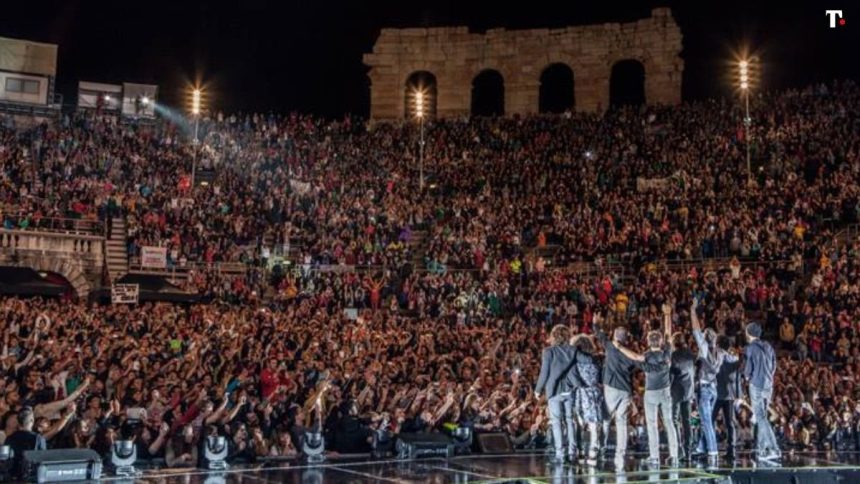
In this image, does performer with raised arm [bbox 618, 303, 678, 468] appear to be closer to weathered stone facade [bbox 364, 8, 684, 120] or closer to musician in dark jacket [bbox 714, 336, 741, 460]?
musician in dark jacket [bbox 714, 336, 741, 460]

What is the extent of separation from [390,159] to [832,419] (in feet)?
84.4

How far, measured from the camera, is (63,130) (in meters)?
36.8

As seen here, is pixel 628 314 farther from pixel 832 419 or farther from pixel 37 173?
pixel 37 173

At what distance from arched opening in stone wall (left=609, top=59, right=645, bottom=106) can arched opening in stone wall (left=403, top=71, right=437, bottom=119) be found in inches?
372

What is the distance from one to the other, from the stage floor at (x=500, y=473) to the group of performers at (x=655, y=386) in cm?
40

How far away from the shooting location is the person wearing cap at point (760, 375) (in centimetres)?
1211

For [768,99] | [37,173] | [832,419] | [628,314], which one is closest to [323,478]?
[832,419]

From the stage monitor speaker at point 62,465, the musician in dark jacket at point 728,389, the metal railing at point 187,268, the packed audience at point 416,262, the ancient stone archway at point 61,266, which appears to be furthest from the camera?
the ancient stone archway at point 61,266

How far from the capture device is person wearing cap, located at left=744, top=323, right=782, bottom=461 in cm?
1211

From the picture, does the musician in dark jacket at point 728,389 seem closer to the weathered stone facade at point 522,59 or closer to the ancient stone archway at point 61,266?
the ancient stone archway at point 61,266

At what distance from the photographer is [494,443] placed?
14.9 metres

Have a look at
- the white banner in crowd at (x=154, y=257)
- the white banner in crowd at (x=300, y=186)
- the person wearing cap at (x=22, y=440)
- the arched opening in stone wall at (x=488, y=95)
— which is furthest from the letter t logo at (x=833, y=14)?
the person wearing cap at (x=22, y=440)

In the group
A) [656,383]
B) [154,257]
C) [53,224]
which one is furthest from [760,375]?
[53,224]

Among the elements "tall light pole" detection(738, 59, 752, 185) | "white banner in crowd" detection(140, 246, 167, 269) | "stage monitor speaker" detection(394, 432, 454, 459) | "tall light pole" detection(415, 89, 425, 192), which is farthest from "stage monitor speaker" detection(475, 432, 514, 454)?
"tall light pole" detection(415, 89, 425, 192)
